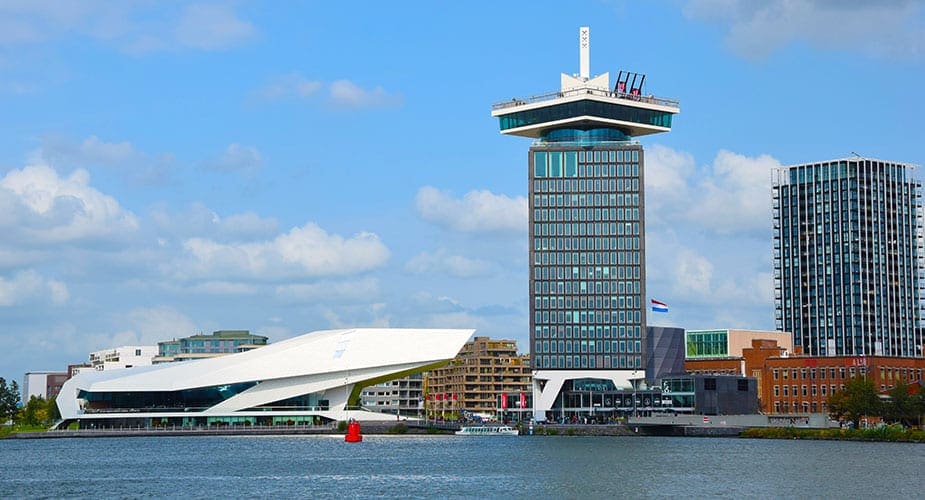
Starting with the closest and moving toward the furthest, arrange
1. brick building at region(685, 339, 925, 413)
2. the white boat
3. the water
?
the water
the white boat
brick building at region(685, 339, 925, 413)

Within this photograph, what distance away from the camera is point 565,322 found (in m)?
168

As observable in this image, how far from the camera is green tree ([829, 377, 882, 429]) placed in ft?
411

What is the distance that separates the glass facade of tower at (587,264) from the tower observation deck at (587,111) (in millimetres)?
4060

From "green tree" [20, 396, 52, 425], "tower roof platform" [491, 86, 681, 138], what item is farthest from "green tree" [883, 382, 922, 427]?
"green tree" [20, 396, 52, 425]

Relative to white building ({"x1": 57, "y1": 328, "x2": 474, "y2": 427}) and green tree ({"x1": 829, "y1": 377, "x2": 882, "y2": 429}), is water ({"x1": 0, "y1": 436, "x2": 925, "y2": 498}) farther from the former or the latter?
white building ({"x1": 57, "y1": 328, "x2": 474, "y2": 427})

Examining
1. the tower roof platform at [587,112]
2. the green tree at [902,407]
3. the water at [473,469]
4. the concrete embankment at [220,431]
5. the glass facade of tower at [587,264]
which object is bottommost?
the water at [473,469]

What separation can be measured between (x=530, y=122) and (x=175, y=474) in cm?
9898

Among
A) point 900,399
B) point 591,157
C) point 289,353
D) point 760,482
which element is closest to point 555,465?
point 760,482

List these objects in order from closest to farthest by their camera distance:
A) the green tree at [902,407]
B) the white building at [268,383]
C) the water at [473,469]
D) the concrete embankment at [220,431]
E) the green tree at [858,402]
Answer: the water at [473,469], the green tree at [902,407], the green tree at [858,402], the concrete embankment at [220,431], the white building at [268,383]

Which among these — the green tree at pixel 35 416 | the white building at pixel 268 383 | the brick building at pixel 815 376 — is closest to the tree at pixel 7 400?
the green tree at pixel 35 416

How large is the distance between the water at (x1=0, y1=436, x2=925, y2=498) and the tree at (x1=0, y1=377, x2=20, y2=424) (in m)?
59.2

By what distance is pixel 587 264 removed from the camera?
167500 mm

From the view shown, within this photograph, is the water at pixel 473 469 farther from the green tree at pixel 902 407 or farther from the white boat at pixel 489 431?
the white boat at pixel 489 431

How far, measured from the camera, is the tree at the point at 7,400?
7190 inches
